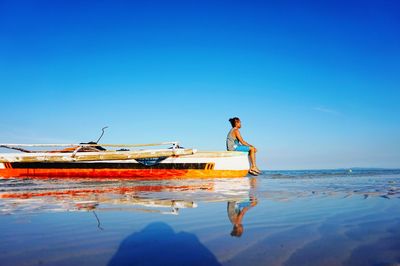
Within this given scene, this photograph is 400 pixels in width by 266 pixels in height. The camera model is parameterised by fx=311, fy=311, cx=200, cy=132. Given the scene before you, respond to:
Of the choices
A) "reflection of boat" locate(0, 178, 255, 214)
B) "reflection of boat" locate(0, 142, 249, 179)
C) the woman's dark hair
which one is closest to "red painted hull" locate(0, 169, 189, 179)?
"reflection of boat" locate(0, 142, 249, 179)

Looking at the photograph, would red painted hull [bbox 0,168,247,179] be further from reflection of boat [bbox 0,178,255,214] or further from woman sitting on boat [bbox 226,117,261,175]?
reflection of boat [bbox 0,178,255,214]

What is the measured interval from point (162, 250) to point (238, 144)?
1305 cm

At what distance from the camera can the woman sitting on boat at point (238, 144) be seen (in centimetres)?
1418

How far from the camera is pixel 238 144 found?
14.7 metres

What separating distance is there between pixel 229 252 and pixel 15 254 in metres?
1.23

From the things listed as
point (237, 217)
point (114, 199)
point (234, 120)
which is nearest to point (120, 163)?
point (234, 120)

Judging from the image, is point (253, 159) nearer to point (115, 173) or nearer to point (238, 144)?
point (238, 144)

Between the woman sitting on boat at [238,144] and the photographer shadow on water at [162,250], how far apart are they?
12.0 m

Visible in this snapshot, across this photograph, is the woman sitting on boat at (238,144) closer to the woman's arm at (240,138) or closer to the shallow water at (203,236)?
the woman's arm at (240,138)

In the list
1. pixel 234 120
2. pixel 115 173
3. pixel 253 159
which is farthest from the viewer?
pixel 253 159

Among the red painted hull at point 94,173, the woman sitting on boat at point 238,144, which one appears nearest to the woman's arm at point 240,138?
the woman sitting on boat at point 238,144

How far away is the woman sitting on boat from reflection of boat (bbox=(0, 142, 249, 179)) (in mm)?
271

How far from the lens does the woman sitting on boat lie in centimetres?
1418

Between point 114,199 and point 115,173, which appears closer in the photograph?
point 114,199
